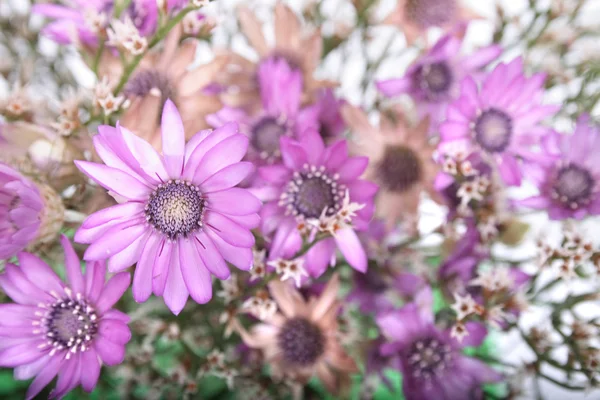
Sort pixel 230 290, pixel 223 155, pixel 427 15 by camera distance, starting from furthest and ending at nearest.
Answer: pixel 427 15, pixel 230 290, pixel 223 155

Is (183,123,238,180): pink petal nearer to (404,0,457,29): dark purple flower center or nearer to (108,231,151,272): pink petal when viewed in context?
(108,231,151,272): pink petal

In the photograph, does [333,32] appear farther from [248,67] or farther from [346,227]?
[346,227]

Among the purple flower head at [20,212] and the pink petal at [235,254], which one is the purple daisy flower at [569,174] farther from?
the purple flower head at [20,212]

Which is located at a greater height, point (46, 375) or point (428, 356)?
point (46, 375)

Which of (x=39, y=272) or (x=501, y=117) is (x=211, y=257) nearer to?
(x=39, y=272)

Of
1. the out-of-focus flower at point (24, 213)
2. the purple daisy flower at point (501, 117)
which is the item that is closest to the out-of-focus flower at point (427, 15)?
the purple daisy flower at point (501, 117)

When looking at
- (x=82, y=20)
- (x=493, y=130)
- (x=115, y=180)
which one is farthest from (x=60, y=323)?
(x=493, y=130)

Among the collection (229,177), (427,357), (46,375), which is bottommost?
(427,357)

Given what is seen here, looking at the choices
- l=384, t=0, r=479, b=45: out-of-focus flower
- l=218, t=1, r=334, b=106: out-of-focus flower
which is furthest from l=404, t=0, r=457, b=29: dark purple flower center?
l=218, t=1, r=334, b=106: out-of-focus flower
